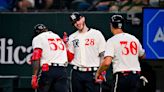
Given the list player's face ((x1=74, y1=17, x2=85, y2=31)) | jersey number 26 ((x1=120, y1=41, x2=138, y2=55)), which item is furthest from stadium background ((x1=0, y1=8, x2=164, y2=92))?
jersey number 26 ((x1=120, y1=41, x2=138, y2=55))

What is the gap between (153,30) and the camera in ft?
45.0

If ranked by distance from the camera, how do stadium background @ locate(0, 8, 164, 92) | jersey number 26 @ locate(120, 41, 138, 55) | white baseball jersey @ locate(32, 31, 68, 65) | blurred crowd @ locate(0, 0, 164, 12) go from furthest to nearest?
blurred crowd @ locate(0, 0, 164, 12), stadium background @ locate(0, 8, 164, 92), white baseball jersey @ locate(32, 31, 68, 65), jersey number 26 @ locate(120, 41, 138, 55)

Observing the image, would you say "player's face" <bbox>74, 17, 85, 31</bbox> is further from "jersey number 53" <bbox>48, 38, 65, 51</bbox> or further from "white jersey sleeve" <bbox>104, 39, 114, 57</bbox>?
"white jersey sleeve" <bbox>104, 39, 114, 57</bbox>

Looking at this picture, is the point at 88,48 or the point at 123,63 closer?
the point at 123,63

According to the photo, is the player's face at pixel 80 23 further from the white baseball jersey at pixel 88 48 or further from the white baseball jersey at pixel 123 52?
the white baseball jersey at pixel 123 52

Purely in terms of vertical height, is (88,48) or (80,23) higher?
(80,23)

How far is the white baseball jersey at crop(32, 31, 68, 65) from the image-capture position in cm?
1189

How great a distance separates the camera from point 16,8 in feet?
49.6

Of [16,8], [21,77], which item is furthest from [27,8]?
[21,77]

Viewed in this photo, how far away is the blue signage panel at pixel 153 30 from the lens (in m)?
13.7

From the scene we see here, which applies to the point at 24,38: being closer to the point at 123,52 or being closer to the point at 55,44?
the point at 55,44

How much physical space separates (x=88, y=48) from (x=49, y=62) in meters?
0.77

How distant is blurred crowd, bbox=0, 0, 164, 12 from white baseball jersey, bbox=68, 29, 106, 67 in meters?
2.11

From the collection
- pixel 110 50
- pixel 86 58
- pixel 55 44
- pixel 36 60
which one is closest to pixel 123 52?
pixel 110 50
